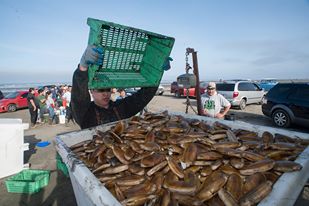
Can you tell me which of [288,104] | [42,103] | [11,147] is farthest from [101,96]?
[42,103]

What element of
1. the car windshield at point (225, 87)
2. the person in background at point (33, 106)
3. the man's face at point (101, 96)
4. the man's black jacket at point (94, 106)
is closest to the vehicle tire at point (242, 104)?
the car windshield at point (225, 87)

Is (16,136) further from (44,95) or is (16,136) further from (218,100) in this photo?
(44,95)

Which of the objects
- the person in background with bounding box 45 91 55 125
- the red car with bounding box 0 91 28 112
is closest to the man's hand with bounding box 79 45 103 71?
the person in background with bounding box 45 91 55 125

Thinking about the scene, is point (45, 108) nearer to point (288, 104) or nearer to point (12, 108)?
point (12, 108)

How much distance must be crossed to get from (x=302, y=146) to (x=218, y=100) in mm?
4103

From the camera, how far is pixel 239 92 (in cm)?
1380

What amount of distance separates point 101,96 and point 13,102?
18482 mm

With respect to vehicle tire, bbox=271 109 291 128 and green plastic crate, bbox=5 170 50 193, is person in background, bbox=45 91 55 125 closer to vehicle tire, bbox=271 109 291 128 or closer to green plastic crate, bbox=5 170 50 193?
green plastic crate, bbox=5 170 50 193

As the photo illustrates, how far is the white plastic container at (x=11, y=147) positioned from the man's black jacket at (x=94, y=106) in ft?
9.09

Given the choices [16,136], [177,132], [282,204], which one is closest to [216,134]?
[177,132]

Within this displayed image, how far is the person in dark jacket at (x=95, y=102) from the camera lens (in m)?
2.23

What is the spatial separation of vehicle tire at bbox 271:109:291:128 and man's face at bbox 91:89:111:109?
27.8 feet

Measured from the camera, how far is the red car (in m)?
16.9

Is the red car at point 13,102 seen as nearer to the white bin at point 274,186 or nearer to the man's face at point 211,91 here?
the man's face at point 211,91
